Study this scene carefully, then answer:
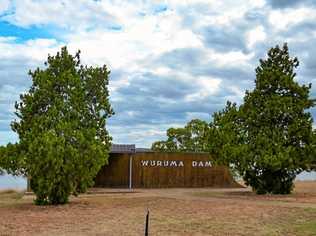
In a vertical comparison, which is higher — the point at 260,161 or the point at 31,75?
the point at 31,75

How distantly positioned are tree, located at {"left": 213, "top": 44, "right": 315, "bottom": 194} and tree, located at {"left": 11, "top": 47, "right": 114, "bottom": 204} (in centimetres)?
690

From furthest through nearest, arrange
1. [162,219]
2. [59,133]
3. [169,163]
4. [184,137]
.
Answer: [184,137], [169,163], [59,133], [162,219]

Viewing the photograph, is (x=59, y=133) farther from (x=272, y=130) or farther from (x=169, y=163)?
(x=169, y=163)

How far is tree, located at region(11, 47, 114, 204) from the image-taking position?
21.0 m

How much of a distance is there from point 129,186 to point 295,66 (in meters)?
13.7

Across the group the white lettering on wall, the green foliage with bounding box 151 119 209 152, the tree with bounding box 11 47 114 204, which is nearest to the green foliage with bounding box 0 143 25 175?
the tree with bounding box 11 47 114 204

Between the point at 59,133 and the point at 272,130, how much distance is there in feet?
35.0

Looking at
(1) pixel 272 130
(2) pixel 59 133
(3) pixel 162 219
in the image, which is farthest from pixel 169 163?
(3) pixel 162 219

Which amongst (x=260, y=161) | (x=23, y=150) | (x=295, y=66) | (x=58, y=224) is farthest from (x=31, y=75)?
(x=295, y=66)

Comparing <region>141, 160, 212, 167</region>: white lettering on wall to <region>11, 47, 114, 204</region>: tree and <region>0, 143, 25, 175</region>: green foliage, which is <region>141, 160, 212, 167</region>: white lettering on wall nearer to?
<region>11, 47, 114, 204</region>: tree

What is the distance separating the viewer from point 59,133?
21547 mm

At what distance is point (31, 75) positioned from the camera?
2291 cm

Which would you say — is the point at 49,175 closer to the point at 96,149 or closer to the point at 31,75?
the point at 96,149

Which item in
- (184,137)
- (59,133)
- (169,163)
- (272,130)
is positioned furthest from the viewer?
(184,137)
